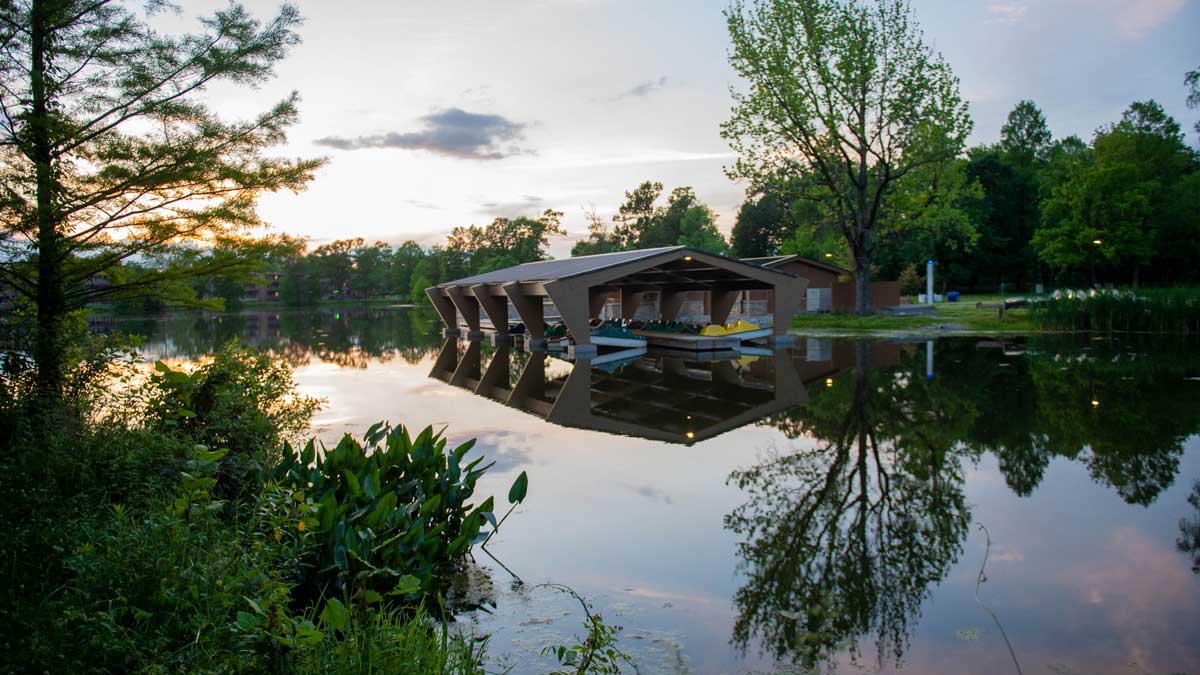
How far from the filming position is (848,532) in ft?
20.5

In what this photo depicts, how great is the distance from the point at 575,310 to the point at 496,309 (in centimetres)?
857

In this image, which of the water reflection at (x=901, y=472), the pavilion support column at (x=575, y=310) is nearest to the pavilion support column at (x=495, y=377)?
the pavilion support column at (x=575, y=310)

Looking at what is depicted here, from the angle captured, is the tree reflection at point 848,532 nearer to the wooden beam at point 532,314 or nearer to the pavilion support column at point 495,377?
the pavilion support column at point 495,377

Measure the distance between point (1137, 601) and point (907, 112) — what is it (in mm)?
30432

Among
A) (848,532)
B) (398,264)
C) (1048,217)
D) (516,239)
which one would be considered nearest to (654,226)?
(516,239)

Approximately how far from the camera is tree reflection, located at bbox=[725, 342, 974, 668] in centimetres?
463

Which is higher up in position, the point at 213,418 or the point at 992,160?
the point at 992,160

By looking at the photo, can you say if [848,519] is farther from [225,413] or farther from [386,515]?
[225,413]

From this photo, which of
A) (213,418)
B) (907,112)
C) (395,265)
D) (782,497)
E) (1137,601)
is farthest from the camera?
(395,265)

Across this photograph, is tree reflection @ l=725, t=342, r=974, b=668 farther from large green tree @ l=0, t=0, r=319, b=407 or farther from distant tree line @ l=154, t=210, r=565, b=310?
distant tree line @ l=154, t=210, r=565, b=310

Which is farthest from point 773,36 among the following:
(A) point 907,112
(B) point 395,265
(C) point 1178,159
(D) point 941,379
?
(B) point 395,265

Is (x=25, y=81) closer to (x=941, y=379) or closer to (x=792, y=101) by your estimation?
(x=941, y=379)

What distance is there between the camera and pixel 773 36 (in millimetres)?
32156

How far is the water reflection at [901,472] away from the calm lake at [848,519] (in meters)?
0.03
